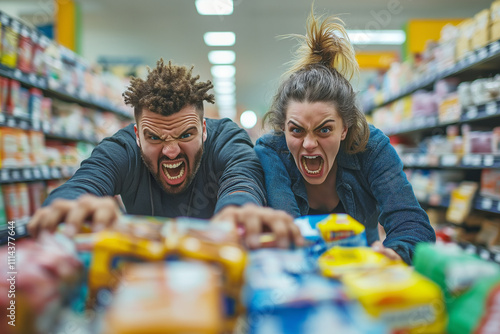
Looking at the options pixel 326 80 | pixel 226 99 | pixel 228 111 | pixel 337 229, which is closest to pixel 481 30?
pixel 326 80

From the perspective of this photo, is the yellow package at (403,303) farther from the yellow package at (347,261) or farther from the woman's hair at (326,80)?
the woman's hair at (326,80)

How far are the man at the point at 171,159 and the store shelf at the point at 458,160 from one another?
2.20 metres

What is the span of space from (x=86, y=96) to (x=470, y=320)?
4.40m

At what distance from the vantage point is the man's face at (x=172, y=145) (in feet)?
5.14

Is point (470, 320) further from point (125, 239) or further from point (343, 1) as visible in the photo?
point (343, 1)

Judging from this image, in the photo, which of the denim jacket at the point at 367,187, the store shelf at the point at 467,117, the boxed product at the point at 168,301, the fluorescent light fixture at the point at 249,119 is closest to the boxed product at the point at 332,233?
the boxed product at the point at 168,301

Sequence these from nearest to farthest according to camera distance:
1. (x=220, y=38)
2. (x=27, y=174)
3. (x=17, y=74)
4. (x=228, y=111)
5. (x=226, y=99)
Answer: (x=17, y=74) < (x=27, y=174) < (x=220, y=38) < (x=226, y=99) < (x=228, y=111)

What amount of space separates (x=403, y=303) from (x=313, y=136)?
111 cm

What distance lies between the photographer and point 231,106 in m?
18.3

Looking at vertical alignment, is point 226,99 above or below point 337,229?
above

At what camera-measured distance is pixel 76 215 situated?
71 centimetres

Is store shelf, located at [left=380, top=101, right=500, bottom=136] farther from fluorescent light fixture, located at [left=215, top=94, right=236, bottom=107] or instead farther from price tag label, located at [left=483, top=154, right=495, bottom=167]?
fluorescent light fixture, located at [left=215, top=94, right=236, bottom=107]

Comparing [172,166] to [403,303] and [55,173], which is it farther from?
[55,173]

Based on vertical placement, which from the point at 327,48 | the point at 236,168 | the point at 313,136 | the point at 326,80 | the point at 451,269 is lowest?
the point at 451,269
